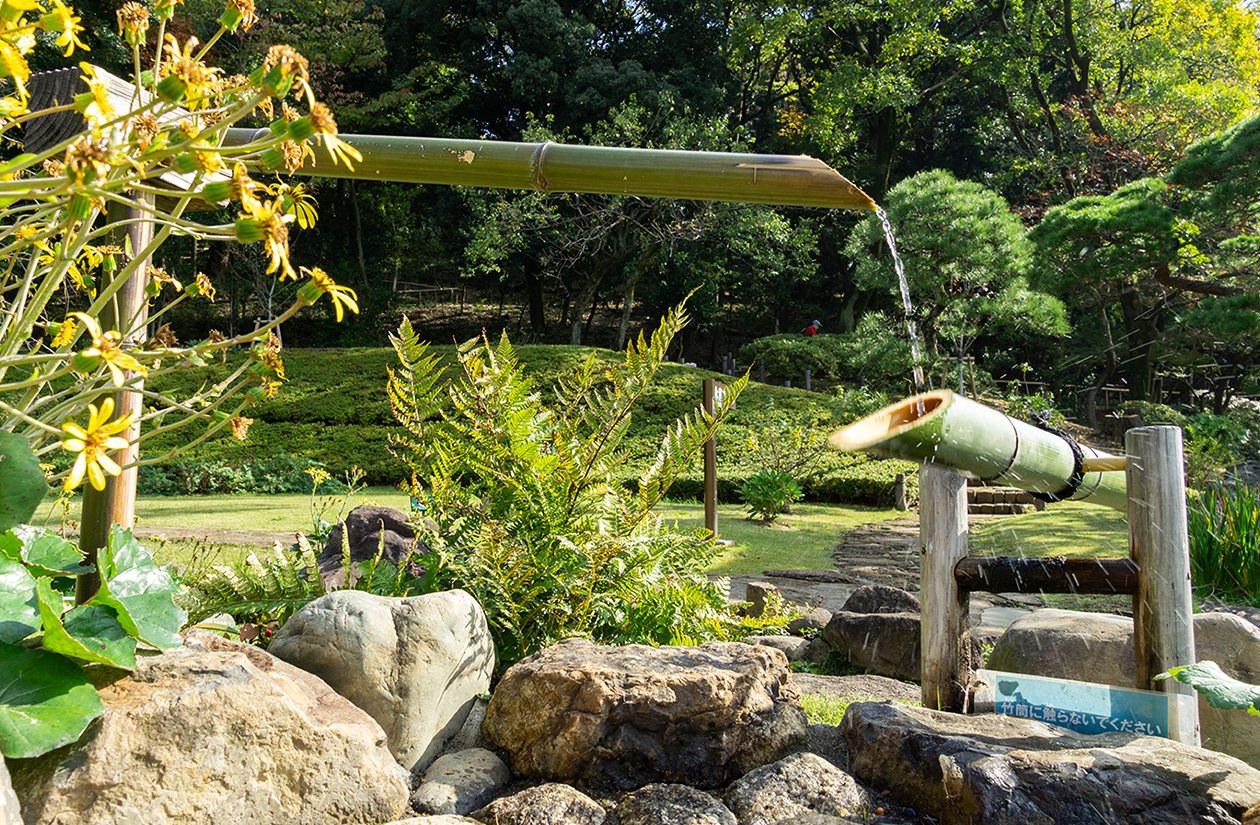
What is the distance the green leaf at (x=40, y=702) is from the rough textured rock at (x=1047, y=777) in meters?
1.81

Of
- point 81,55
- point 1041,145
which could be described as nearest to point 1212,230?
point 1041,145

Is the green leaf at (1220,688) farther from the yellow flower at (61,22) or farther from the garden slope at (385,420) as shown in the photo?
the garden slope at (385,420)

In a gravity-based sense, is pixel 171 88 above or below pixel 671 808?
above

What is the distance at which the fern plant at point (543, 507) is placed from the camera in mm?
2578

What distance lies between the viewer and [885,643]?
11.9 ft

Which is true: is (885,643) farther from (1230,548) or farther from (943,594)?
(1230,548)

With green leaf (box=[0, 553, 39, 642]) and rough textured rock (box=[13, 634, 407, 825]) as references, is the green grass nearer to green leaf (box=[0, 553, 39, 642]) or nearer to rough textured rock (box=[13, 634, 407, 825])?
rough textured rock (box=[13, 634, 407, 825])

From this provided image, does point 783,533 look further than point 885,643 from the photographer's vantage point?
Yes

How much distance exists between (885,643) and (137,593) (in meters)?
2.95

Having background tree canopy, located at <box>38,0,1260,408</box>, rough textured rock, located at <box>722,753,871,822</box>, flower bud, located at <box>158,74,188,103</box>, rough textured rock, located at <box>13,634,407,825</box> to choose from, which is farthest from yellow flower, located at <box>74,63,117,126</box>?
background tree canopy, located at <box>38,0,1260,408</box>

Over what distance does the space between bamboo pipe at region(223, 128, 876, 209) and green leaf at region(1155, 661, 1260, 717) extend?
1373 mm

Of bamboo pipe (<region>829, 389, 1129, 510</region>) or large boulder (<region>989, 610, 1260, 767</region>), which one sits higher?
bamboo pipe (<region>829, 389, 1129, 510</region>)

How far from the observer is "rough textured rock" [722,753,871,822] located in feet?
6.69

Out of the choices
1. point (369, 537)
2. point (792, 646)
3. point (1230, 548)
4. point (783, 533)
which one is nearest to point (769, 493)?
point (783, 533)
